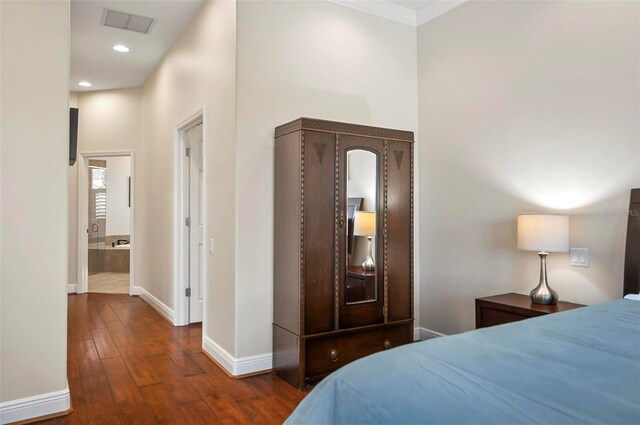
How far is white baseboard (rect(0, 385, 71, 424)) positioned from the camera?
8.17 ft

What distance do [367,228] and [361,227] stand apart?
5cm

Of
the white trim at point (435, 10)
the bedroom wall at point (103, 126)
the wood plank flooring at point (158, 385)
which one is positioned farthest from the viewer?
the bedroom wall at point (103, 126)

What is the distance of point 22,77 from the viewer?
8.34 feet

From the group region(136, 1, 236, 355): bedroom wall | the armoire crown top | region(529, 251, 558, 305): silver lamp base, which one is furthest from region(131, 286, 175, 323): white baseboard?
region(529, 251, 558, 305): silver lamp base

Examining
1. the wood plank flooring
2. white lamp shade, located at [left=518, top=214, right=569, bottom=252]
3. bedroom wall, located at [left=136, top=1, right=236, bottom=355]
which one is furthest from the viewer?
bedroom wall, located at [left=136, top=1, right=236, bottom=355]

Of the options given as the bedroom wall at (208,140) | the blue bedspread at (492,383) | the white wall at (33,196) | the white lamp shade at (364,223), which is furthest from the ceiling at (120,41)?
the blue bedspread at (492,383)

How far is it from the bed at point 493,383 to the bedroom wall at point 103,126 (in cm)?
569

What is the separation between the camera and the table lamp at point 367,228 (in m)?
3.23

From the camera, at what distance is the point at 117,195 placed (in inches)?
380

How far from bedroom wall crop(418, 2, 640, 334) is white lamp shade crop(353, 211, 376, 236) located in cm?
89

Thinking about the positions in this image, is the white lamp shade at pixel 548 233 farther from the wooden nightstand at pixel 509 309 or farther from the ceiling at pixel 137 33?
the ceiling at pixel 137 33

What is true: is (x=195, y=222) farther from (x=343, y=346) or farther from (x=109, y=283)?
(x=109, y=283)

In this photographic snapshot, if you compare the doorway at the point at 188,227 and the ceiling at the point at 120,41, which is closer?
the ceiling at the point at 120,41

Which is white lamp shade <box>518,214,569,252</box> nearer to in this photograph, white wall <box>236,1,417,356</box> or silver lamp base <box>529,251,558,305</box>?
silver lamp base <box>529,251,558,305</box>
